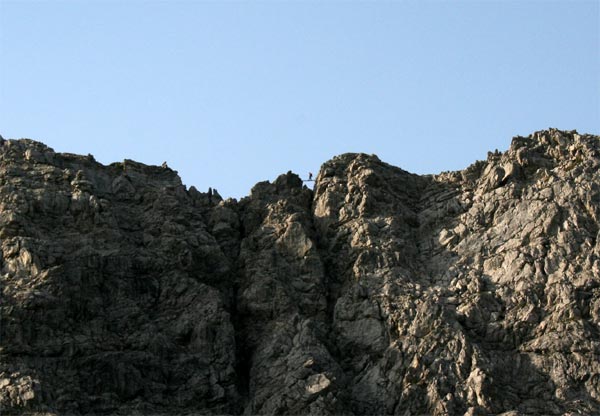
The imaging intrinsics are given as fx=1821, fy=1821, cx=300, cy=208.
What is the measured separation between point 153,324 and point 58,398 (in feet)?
28.4

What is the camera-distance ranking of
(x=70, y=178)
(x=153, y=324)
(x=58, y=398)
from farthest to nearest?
(x=70, y=178)
(x=153, y=324)
(x=58, y=398)

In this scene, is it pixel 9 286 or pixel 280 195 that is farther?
pixel 280 195

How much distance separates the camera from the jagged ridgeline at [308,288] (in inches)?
3706

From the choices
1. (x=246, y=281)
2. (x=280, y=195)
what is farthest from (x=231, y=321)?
(x=280, y=195)

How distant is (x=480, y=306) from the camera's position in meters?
98.6

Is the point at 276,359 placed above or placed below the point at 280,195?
below

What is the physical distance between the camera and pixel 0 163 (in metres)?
106

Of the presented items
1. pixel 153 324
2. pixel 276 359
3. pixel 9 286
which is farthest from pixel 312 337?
pixel 9 286

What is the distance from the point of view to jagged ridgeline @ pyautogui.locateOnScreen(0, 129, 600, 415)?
94.1 meters

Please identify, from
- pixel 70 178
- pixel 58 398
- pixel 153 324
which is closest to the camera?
pixel 58 398

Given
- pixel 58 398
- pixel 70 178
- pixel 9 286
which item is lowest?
pixel 58 398

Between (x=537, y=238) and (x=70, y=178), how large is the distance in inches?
1059

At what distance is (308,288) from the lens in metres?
102

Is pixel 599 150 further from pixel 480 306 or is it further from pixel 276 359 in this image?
pixel 276 359
